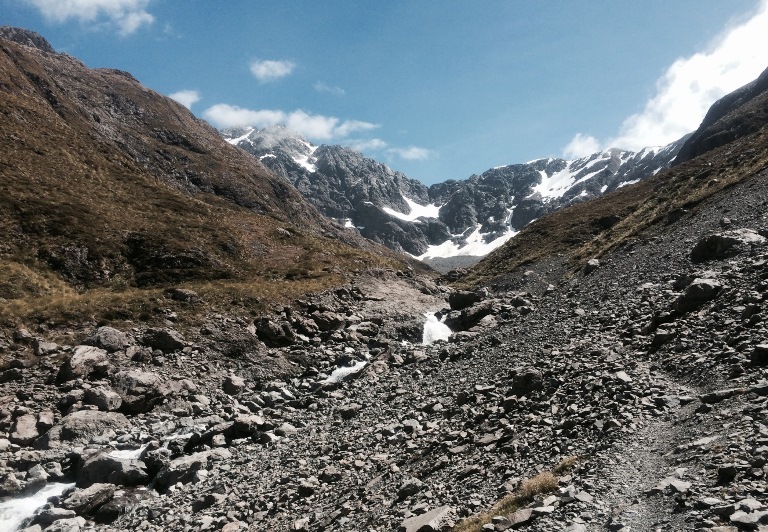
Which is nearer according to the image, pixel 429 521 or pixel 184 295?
pixel 429 521

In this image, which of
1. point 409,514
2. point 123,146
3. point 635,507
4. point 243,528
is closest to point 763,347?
point 635,507

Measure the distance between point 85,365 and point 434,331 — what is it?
28.0m

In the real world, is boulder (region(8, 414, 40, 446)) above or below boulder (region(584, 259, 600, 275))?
above

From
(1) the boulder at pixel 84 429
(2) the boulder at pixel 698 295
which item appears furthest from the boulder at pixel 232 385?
(2) the boulder at pixel 698 295

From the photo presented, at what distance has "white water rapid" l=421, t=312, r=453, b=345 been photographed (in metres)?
43.2

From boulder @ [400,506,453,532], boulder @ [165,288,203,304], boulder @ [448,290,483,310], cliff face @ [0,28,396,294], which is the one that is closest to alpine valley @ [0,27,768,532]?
boulder @ [400,506,453,532]

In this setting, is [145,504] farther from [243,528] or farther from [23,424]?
[23,424]

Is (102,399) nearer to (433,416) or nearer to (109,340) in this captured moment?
(109,340)

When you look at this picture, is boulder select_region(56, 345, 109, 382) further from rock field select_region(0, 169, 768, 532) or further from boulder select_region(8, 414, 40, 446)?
boulder select_region(8, 414, 40, 446)

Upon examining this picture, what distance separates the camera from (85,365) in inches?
1158

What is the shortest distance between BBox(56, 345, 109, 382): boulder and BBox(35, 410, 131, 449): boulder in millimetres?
3493

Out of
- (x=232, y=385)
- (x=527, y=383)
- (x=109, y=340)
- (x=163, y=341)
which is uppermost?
(x=109, y=340)

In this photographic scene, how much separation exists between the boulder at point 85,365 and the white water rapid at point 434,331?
24.9 meters

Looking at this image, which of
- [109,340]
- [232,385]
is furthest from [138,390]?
[109,340]
